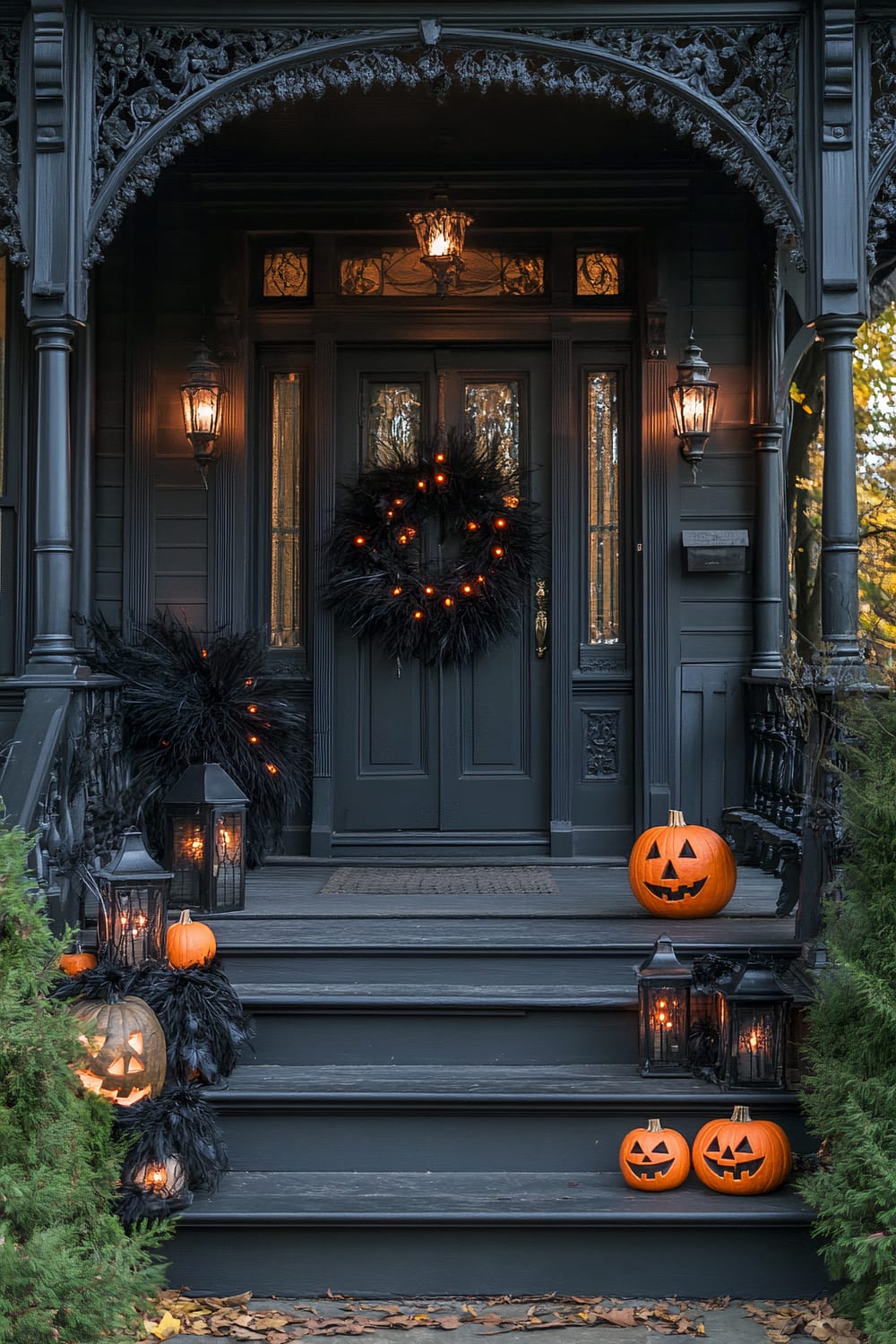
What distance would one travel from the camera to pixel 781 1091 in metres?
3.96

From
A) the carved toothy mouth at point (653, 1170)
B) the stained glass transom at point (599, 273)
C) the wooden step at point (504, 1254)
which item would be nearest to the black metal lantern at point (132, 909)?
the wooden step at point (504, 1254)

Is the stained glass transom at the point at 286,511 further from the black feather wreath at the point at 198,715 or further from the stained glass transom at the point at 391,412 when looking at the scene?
the black feather wreath at the point at 198,715

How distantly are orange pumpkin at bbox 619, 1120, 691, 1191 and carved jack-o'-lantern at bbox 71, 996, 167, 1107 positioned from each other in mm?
1345

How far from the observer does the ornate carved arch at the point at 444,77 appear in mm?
4852

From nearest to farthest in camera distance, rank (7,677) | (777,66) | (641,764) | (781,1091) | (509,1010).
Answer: (781,1091)
(509,1010)
(777,66)
(7,677)
(641,764)

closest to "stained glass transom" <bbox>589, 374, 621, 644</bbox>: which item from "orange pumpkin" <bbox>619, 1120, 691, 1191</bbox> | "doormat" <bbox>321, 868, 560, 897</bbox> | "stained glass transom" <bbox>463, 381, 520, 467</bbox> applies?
"stained glass transom" <bbox>463, 381, 520, 467</bbox>

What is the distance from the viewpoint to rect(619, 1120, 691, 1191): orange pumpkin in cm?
374

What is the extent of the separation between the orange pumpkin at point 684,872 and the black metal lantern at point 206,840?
1.51 meters

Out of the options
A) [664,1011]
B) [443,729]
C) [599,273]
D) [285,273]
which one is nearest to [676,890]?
[664,1011]

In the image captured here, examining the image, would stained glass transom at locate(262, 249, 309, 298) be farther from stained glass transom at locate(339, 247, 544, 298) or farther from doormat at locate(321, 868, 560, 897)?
doormat at locate(321, 868, 560, 897)

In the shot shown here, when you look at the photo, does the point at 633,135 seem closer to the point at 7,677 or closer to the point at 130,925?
the point at 7,677

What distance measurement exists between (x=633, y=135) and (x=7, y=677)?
380 centimetres

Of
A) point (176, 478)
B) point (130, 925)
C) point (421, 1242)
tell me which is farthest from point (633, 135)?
point (421, 1242)

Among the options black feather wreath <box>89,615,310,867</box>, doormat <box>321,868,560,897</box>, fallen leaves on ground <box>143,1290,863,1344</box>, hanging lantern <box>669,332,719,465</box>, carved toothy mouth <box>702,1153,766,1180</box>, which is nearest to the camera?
fallen leaves on ground <box>143,1290,863,1344</box>
